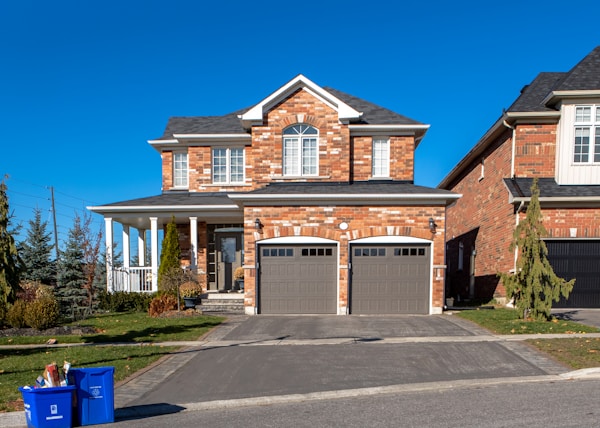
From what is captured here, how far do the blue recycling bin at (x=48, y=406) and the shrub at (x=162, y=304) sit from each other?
9.26m

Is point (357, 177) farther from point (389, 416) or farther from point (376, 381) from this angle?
point (389, 416)

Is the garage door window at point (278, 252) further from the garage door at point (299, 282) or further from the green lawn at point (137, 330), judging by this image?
the green lawn at point (137, 330)

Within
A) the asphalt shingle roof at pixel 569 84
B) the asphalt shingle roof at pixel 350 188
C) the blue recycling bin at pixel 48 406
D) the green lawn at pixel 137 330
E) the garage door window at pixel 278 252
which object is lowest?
the green lawn at pixel 137 330

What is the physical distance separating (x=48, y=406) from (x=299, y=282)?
9.68 meters

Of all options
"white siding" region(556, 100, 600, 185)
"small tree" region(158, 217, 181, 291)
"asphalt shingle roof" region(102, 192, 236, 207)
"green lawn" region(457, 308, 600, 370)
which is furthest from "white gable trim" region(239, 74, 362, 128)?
"green lawn" region(457, 308, 600, 370)

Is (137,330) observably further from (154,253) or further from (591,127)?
(591,127)

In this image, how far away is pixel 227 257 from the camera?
60.0 feet

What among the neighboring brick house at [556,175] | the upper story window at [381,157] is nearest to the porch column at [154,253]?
the upper story window at [381,157]

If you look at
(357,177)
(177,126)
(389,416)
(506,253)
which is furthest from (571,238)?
(177,126)

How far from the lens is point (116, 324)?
41.8 feet

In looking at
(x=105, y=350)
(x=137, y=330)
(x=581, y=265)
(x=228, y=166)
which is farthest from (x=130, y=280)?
(x=581, y=265)

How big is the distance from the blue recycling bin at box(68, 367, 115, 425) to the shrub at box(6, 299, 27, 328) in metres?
8.45

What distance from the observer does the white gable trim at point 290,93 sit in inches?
618

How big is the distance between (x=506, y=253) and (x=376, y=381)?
1085cm
